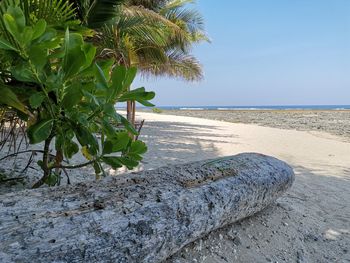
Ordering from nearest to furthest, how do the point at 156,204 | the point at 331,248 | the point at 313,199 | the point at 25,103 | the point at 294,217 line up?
1. the point at 156,204
2. the point at 25,103
3. the point at 331,248
4. the point at 294,217
5. the point at 313,199

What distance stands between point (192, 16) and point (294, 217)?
939 centimetres

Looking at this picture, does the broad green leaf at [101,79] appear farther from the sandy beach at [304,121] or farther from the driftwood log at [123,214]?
the sandy beach at [304,121]

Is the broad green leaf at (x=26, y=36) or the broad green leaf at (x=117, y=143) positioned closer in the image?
the broad green leaf at (x=26, y=36)

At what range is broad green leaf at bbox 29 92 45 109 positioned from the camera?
1416 millimetres

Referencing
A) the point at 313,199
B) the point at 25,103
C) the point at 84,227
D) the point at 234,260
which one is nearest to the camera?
the point at 84,227

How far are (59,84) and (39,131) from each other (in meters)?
0.28

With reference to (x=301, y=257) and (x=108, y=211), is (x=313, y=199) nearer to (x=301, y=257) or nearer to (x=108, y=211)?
(x=301, y=257)

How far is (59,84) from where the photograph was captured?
55.6 inches

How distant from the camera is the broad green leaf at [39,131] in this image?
151 centimetres

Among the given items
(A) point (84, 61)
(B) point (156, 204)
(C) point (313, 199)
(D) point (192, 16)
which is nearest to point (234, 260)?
(B) point (156, 204)

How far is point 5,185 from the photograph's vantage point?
235 centimetres

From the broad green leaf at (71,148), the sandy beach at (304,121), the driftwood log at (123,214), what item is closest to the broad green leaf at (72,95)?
the driftwood log at (123,214)

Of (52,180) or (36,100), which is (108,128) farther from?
(52,180)

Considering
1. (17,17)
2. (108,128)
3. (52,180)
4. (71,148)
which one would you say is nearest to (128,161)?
(108,128)
